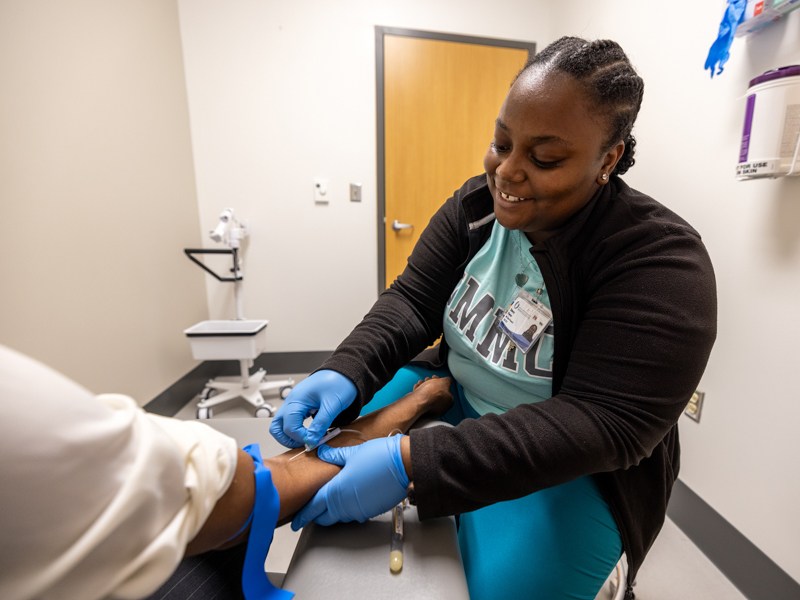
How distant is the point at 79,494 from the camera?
32 centimetres

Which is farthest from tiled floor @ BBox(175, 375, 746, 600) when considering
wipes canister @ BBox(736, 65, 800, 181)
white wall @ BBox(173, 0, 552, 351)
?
white wall @ BBox(173, 0, 552, 351)

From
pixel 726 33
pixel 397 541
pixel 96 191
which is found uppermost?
pixel 726 33

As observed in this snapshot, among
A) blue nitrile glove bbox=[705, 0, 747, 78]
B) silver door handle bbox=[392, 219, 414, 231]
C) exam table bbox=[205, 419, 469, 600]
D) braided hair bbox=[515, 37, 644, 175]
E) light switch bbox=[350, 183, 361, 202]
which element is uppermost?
blue nitrile glove bbox=[705, 0, 747, 78]

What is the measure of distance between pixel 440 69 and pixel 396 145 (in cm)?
52

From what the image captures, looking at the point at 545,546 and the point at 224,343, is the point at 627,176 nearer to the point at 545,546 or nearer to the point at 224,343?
the point at 545,546

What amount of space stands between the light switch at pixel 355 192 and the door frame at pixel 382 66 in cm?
13

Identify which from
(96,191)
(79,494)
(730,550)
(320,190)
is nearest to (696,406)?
(730,550)

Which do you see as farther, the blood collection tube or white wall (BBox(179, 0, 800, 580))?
white wall (BBox(179, 0, 800, 580))

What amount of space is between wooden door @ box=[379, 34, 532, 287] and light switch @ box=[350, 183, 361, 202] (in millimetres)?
177

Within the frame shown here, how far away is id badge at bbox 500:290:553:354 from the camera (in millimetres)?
765

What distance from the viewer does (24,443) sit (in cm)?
29

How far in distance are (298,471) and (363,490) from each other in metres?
0.15

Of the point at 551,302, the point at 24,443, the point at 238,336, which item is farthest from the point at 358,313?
the point at 24,443

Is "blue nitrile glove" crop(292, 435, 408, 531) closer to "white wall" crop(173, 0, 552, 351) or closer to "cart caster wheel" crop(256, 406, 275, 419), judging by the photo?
"cart caster wheel" crop(256, 406, 275, 419)
